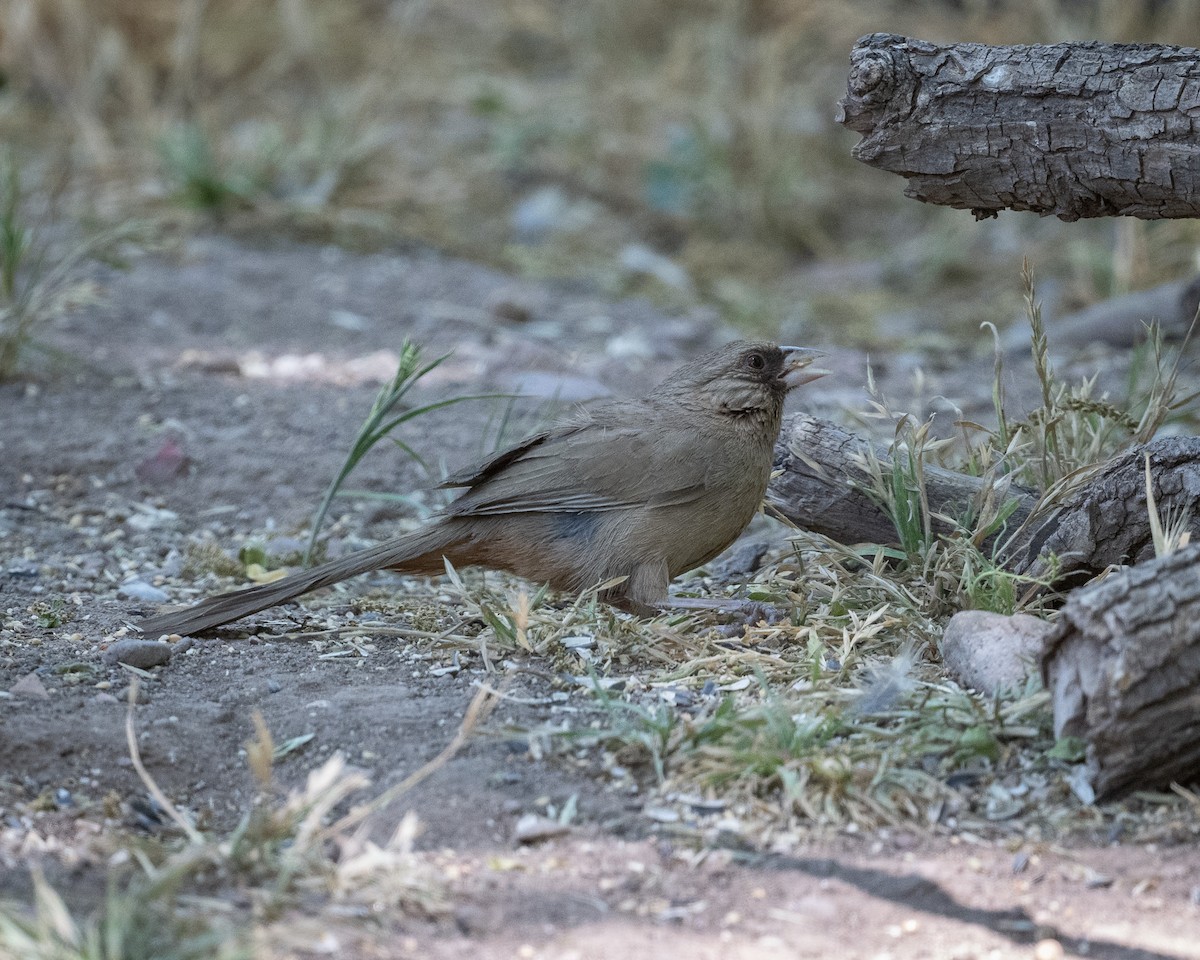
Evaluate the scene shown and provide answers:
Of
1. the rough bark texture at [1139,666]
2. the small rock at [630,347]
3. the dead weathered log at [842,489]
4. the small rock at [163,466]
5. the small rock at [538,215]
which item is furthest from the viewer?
the small rock at [538,215]

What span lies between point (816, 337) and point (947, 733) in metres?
4.56

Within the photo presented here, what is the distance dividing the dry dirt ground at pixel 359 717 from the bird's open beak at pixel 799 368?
4.28ft

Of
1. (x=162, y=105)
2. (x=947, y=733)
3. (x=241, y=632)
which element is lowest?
(x=241, y=632)

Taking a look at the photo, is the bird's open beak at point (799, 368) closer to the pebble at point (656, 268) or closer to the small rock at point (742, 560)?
the small rock at point (742, 560)

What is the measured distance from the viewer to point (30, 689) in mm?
3301

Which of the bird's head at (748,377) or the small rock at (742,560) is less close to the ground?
the bird's head at (748,377)

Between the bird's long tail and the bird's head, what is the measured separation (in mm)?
889

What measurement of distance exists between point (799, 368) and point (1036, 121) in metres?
1.14

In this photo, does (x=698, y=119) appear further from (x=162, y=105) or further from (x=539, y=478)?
(x=539, y=478)

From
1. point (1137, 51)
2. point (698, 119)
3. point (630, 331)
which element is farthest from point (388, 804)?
point (698, 119)

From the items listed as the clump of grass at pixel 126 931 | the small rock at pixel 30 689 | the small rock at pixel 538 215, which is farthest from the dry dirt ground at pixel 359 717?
the small rock at pixel 538 215

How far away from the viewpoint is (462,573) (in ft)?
15.6

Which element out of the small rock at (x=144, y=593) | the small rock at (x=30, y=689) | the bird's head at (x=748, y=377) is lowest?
the small rock at (x=144, y=593)

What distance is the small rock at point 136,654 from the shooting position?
11.8 ft
